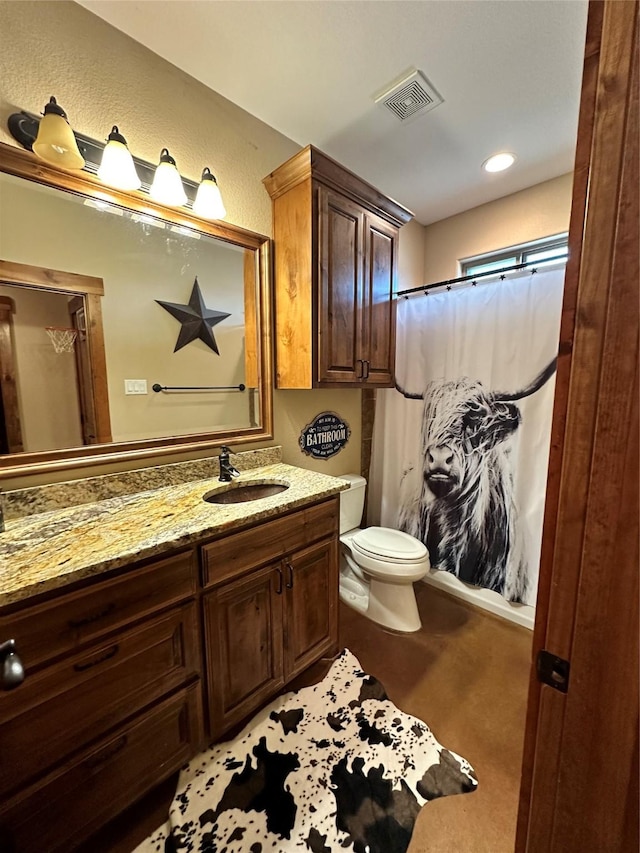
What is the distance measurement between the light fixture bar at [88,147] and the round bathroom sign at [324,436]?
1.26 meters

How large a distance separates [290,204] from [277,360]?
757 millimetres

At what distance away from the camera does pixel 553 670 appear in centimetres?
49

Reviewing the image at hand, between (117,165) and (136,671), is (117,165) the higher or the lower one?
the higher one

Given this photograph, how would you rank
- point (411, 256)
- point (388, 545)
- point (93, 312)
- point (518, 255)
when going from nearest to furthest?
point (93, 312) < point (388, 545) < point (518, 255) < point (411, 256)

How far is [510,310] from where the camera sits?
181cm

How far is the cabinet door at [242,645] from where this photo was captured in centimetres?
114

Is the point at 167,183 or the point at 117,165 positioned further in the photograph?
the point at 167,183

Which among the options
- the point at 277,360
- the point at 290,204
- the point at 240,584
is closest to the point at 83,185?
the point at 290,204

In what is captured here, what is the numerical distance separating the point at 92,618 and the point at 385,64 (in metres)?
2.21

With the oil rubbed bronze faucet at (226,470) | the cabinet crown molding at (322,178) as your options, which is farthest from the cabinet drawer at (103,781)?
the cabinet crown molding at (322,178)

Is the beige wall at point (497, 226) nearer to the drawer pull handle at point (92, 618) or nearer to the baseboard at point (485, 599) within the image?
the baseboard at point (485, 599)

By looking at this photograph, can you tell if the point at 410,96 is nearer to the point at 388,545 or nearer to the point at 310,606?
the point at 388,545

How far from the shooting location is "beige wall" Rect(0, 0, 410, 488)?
110 centimetres

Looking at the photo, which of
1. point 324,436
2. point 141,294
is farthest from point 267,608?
point 141,294
